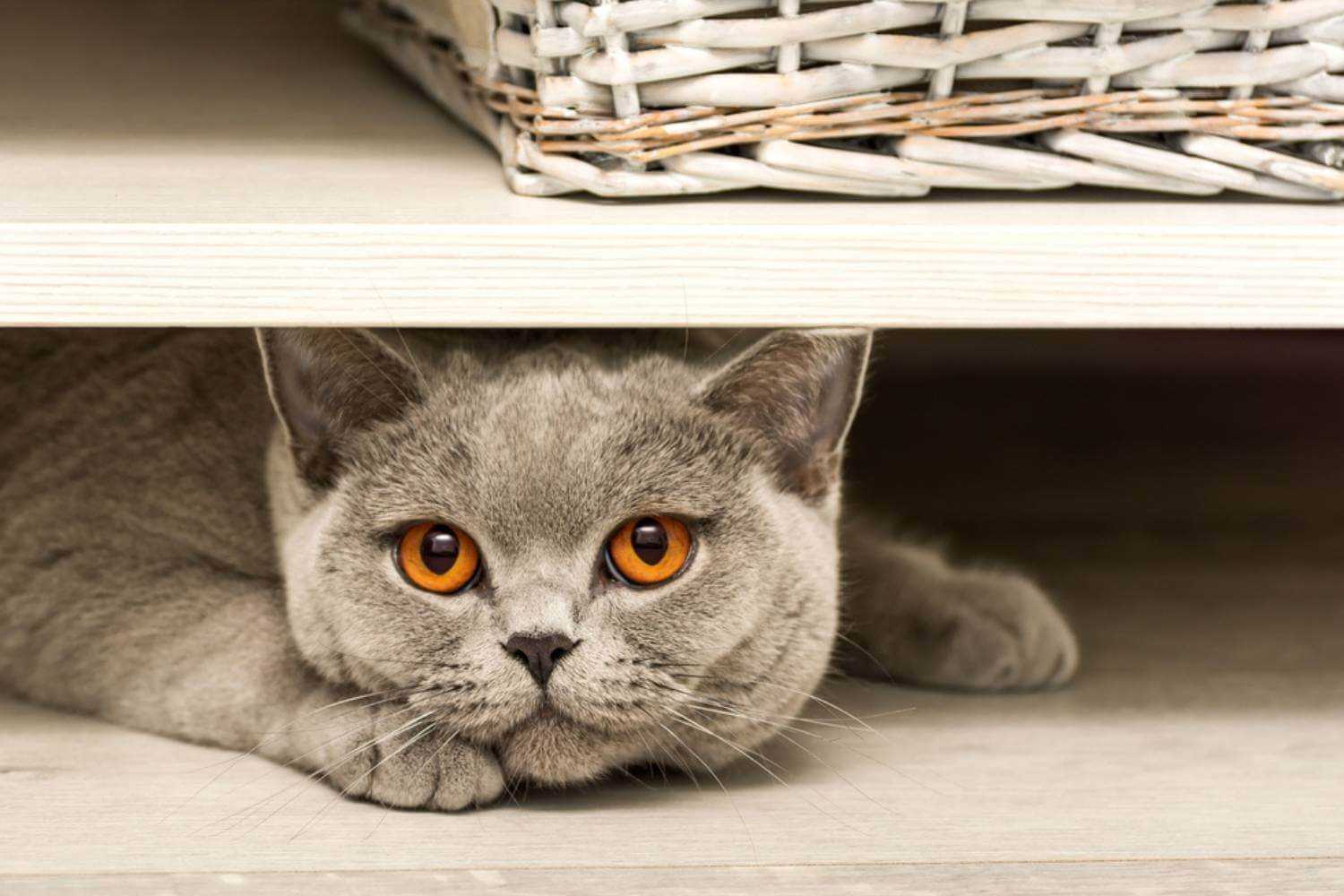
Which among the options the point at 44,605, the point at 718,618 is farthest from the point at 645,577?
the point at 44,605

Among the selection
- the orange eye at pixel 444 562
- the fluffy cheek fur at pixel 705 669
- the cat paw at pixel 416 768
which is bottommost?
the cat paw at pixel 416 768

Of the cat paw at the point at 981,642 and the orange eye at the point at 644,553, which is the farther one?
the cat paw at the point at 981,642

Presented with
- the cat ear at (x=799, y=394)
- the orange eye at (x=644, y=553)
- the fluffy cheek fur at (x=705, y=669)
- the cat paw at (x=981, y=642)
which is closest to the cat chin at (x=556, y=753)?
the fluffy cheek fur at (x=705, y=669)

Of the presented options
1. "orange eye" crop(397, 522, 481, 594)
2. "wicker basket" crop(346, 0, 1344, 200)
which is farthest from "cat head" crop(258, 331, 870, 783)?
"wicker basket" crop(346, 0, 1344, 200)

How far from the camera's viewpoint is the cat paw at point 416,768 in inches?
38.5

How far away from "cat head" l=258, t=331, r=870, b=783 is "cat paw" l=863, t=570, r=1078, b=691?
20 centimetres

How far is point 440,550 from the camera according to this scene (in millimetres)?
981

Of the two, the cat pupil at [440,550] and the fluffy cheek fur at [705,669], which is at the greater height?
the cat pupil at [440,550]

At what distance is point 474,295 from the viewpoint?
0.91 metres

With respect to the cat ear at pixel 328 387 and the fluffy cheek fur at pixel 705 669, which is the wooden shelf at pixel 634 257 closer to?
the cat ear at pixel 328 387

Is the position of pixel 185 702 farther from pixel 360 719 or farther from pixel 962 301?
pixel 962 301

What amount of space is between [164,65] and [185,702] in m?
0.74

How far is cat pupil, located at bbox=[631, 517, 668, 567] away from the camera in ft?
3.22

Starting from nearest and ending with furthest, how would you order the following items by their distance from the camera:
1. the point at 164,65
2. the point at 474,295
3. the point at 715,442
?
the point at 474,295, the point at 715,442, the point at 164,65
